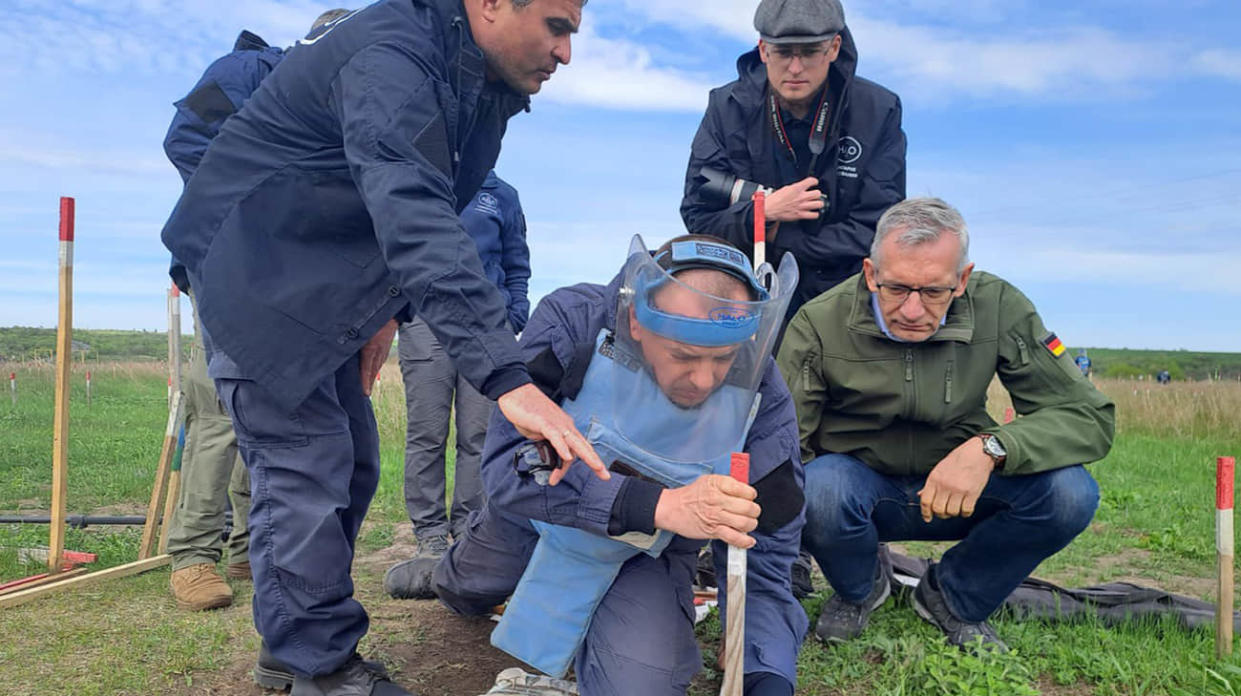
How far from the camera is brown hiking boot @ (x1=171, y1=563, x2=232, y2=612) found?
4.24 meters

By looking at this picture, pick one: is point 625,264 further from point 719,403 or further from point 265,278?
point 265,278

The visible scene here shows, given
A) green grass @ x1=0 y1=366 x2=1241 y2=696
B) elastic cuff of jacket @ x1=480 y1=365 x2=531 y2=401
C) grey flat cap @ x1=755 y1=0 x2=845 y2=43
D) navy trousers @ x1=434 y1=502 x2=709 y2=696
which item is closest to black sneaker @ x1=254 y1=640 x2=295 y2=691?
green grass @ x1=0 y1=366 x2=1241 y2=696

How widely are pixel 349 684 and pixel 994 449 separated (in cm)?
235

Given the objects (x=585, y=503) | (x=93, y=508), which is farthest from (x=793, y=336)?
(x=93, y=508)

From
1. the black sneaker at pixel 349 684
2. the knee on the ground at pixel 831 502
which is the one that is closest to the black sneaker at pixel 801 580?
the knee on the ground at pixel 831 502

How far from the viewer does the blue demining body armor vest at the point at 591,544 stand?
2625mm

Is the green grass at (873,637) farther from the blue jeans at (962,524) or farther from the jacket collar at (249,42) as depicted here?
the jacket collar at (249,42)

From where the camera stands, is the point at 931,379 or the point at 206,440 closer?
the point at 931,379

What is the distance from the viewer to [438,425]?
5230 mm

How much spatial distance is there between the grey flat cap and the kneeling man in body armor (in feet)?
5.36

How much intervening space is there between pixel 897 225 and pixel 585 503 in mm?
1685

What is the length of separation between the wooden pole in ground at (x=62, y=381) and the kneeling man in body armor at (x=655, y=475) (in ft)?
10.4

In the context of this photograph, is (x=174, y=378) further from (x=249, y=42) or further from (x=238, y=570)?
(x=249, y=42)

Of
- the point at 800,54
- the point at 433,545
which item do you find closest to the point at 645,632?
the point at 433,545
